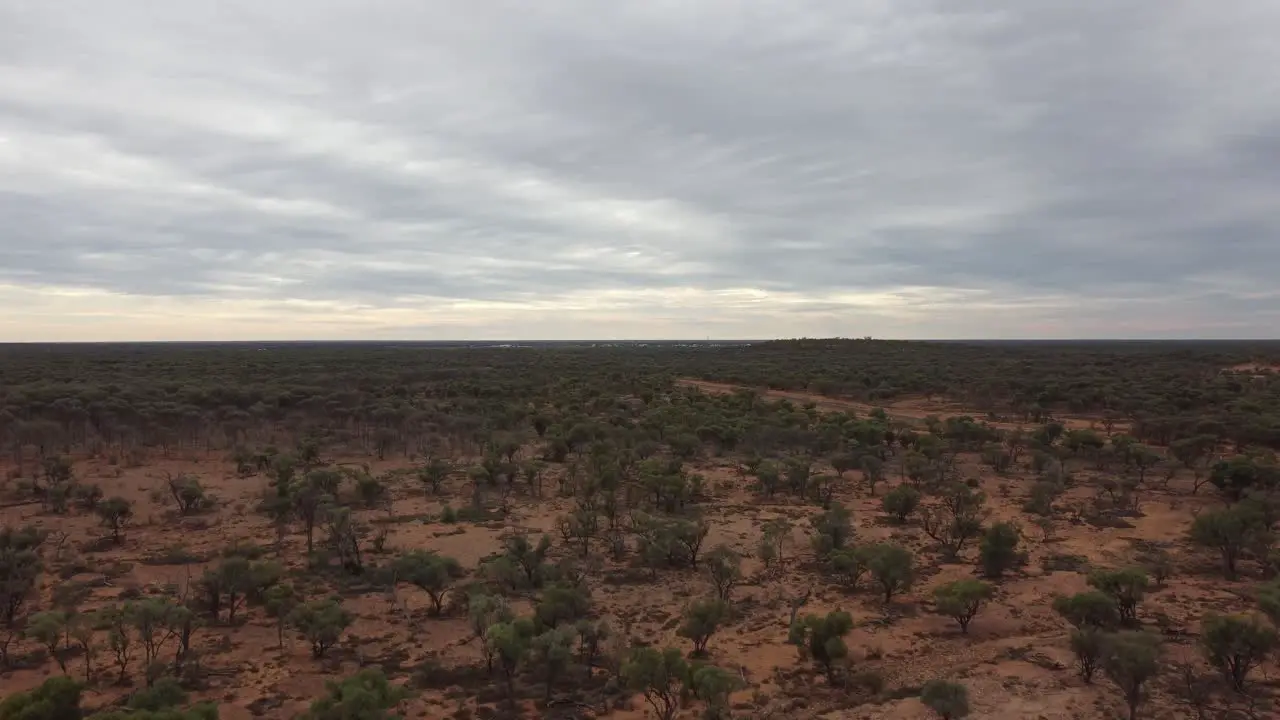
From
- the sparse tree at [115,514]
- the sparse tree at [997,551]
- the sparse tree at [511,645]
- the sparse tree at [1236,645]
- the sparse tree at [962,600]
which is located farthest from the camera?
the sparse tree at [115,514]

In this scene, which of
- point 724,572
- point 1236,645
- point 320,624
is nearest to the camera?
point 1236,645

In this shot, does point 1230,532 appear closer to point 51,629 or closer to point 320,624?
point 320,624

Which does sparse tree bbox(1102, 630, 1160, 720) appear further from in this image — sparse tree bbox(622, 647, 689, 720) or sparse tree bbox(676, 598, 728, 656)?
sparse tree bbox(622, 647, 689, 720)

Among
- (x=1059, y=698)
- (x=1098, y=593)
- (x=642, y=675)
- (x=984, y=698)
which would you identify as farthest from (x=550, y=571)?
(x=1098, y=593)

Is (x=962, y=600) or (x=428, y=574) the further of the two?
(x=428, y=574)

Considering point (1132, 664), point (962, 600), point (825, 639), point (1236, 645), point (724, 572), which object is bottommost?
point (825, 639)

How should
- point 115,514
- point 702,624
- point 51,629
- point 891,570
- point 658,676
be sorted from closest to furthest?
1. point 658,676
2. point 51,629
3. point 702,624
4. point 891,570
5. point 115,514

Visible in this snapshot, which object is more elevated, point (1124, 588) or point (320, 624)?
point (1124, 588)

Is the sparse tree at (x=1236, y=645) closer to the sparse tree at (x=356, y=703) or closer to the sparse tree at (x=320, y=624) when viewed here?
the sparse tree at (x=356, y=703)

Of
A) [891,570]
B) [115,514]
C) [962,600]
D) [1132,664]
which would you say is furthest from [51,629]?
[1132,664]

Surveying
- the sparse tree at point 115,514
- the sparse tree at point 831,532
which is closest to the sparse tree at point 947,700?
the sparse tree at point 831,532

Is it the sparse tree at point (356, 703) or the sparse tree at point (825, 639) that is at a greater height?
the sparse tree at point (356, 703)
